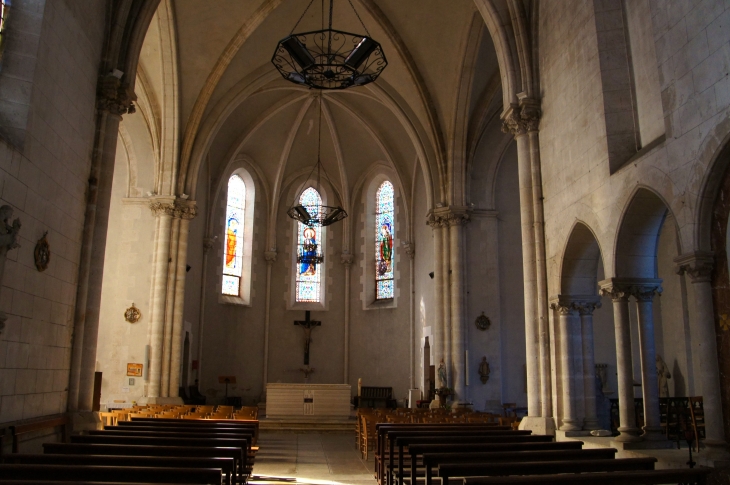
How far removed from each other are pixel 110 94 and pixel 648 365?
35.8 feet

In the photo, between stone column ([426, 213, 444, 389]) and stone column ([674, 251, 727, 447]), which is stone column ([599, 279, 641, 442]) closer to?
stone column ([674, 251, 727, 447])

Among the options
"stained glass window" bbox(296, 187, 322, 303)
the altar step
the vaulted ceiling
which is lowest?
the altar step

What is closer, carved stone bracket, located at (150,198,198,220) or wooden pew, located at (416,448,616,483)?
wooden pew, located at (416,448,616,483)

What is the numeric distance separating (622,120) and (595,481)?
7223 millimetres

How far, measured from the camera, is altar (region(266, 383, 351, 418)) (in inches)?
821

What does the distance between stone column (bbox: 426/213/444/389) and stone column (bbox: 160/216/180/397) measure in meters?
8.48

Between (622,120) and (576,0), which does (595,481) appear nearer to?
(622,120)

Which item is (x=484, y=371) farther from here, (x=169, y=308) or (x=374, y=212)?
(x=374, y=212)

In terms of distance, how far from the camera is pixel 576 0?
39.8 feet

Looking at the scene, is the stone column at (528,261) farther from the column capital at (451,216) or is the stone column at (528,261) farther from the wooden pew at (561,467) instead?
the column capital at (451,216)

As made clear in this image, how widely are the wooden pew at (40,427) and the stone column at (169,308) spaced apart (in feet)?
30.7

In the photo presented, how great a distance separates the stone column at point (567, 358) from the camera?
11.9 metres

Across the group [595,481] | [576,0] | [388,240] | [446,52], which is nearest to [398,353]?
[388,240]

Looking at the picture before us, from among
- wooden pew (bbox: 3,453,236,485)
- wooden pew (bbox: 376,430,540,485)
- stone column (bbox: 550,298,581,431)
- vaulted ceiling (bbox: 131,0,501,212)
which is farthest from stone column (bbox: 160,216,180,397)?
wooden pew (bbox: 3,453,236,485)
